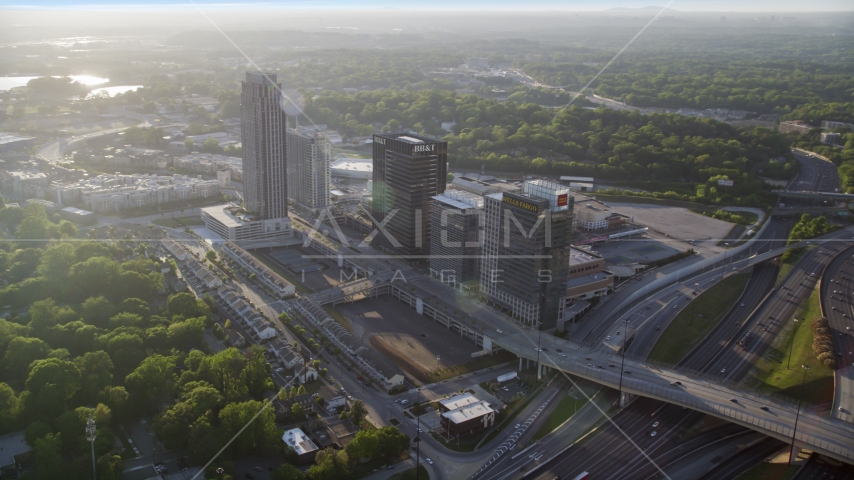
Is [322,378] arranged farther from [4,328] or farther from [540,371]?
[4,328]

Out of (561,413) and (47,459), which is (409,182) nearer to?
(561,413)

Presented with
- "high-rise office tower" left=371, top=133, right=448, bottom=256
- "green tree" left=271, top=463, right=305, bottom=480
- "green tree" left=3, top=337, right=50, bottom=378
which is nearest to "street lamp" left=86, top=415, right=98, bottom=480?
"green tree" left=271, top=463, right=305, bottom=480

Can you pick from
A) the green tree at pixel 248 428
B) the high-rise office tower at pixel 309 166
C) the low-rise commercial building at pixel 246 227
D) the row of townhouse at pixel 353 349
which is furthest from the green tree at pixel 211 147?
the green tree at pixel 248 428

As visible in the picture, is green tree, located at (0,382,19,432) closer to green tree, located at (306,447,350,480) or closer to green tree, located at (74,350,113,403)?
green tree, located at (74,350,113,403)

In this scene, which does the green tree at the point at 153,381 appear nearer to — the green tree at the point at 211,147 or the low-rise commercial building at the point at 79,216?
the low-rise commercial building at the point at 79,216

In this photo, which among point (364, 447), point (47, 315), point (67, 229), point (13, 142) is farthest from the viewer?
point (13, 142)

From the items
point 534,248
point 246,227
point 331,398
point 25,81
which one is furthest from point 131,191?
point 25,81

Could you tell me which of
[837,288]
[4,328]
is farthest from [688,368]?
[4,328]
